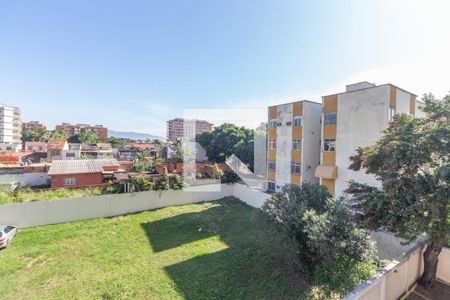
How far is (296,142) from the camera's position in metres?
18.1

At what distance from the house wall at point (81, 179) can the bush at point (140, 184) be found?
6.08 m

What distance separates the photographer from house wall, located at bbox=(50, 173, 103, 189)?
17.8 meters

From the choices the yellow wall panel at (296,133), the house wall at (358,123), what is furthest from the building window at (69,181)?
the house wall at (358,123)

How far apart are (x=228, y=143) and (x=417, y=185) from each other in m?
22.8

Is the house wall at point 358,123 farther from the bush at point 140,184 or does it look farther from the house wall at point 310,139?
the bush at point 140,184

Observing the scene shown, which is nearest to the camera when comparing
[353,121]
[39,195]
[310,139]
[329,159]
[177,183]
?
[39,195]

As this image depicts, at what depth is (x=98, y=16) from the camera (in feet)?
33.6

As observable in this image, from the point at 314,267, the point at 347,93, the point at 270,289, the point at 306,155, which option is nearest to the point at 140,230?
the point at 270,289

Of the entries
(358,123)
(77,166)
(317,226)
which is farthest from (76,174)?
(358,123)

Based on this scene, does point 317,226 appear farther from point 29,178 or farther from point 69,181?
point 29,178

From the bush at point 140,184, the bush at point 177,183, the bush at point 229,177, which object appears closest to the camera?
the bush at point 140,184

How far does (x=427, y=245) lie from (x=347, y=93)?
35.0ft

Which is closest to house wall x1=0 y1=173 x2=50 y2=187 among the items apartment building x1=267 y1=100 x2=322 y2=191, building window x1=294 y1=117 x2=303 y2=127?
apartment building x1=267 y1=100 x2=322 y2=191

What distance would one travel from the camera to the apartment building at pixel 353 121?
13.0m
